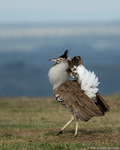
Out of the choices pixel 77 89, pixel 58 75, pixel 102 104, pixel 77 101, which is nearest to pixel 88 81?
pixel 77 89

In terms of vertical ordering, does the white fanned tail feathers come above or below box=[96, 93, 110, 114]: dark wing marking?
above

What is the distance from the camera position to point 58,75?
34.7ft

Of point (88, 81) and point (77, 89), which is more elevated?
point (88, 81)

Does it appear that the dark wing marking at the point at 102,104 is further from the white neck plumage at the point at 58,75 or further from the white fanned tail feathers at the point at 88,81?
the white neck plumage at the point at 58,75

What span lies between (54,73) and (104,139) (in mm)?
2131

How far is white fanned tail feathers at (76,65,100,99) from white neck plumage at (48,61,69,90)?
65 centimetres

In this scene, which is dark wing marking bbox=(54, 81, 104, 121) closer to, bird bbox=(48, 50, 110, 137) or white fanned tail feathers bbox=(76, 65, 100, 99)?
bird bbox=(48, 50, 110, 137)

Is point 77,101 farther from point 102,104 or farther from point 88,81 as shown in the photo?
point 102,104

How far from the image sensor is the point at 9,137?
1030 cm

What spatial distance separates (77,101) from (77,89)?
33 centimetres

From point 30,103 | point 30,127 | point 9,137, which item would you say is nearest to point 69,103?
point 9,137

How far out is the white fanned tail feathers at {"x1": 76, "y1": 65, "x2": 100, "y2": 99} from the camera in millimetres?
9844

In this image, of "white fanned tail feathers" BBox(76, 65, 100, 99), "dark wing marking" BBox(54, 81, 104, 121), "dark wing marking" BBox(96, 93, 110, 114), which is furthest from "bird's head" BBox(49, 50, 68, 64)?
"dark wing marking" BBox(96, 93, 110, 114)

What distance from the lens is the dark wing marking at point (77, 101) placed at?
9773 mm
